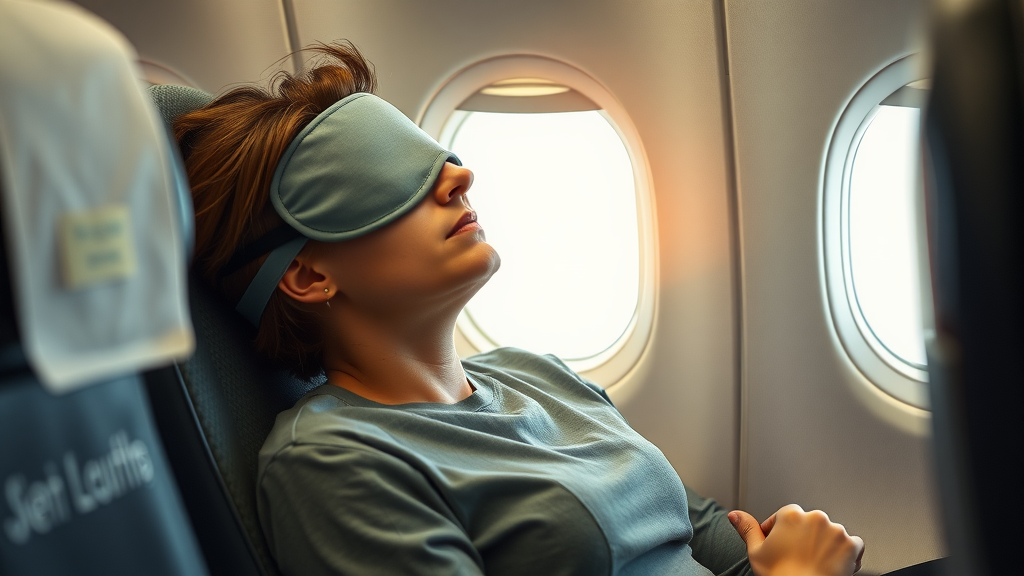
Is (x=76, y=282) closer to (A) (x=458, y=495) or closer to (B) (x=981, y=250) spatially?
(B) (x=981, y=250)

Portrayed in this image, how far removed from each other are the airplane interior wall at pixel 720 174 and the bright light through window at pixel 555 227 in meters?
0.23

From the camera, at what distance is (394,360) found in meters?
1.51

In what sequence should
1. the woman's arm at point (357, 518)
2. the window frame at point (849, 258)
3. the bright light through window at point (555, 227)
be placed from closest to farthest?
the woman's arm at point (357, 518) → the window frame at point (849, 258) → the bright light through window at point (555, 227)

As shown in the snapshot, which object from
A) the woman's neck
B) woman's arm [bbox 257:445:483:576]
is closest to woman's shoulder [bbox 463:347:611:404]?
the woman's neck

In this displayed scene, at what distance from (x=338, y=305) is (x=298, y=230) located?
0.17 meters

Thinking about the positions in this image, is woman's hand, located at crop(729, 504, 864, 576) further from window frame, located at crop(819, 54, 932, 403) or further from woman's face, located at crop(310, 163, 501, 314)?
window frame, located at crop(819, 54, 932, 403)

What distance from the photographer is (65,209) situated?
23.0 inches

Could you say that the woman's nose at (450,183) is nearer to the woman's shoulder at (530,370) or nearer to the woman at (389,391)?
the woman at (389,391)

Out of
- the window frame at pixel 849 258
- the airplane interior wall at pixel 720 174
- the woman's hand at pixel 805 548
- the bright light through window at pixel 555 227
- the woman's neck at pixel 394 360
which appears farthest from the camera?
the bright light through window at pixel 555 227

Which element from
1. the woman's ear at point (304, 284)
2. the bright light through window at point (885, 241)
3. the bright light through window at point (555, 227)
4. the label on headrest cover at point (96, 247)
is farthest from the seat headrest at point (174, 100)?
the bright light through window at point (885, 241)

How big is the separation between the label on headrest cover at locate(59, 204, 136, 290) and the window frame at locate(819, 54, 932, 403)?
81.6 inches

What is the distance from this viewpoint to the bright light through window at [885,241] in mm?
2350

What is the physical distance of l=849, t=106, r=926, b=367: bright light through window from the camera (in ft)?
7.71

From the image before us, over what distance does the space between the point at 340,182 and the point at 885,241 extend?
5.77 feet
